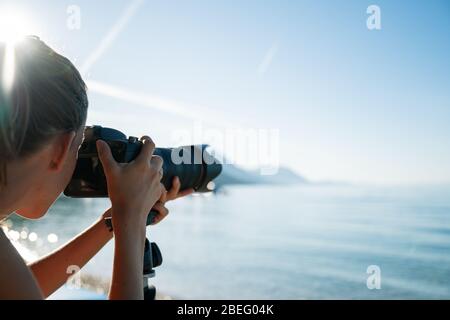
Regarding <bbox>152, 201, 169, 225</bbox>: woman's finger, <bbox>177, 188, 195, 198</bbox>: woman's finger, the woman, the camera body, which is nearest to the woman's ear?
the woman

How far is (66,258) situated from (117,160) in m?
0.35

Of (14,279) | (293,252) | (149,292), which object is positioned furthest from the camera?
(293,252)

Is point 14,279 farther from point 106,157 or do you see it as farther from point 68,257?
point 68,257

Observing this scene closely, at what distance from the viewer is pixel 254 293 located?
9.64 m

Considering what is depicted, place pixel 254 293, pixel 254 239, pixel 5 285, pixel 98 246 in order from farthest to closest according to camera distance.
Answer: pixel 254 239, pixel 254 293, pixel 98 246, pixel 5 285

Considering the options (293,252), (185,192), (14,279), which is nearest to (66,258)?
(185,192)

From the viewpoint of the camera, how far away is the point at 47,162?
765mm

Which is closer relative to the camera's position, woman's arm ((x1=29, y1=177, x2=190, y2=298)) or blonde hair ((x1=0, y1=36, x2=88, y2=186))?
blonde hair ((x1=0, y1=36, x2=88, y2=186))

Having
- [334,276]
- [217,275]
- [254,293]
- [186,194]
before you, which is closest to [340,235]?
[334,276]

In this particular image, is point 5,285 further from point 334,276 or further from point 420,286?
point 334,276

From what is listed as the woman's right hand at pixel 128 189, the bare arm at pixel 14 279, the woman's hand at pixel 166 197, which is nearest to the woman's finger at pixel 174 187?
the woman's hand at pixel 166 197

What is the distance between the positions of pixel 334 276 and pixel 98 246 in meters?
11.1

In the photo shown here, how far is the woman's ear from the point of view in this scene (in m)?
0.75

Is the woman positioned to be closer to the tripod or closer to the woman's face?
the woman's face
